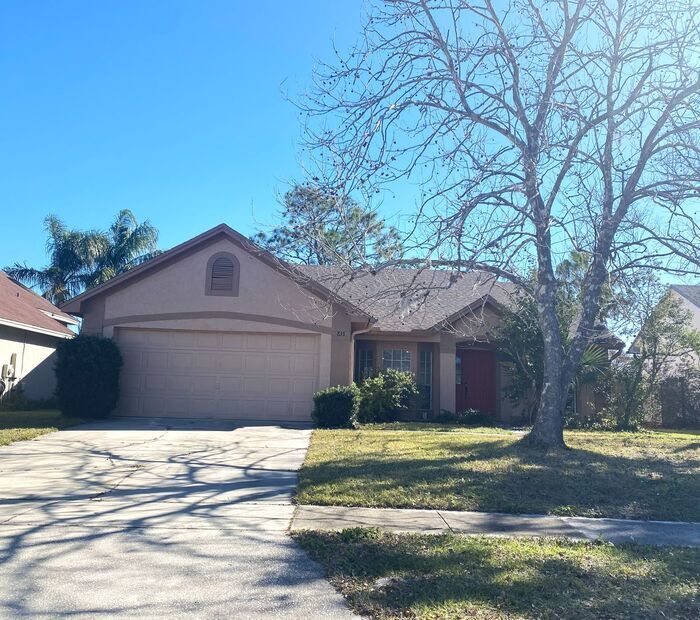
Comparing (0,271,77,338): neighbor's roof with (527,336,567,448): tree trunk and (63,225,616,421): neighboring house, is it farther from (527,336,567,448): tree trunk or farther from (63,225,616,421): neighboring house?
(527,336,567,448): tree trunk

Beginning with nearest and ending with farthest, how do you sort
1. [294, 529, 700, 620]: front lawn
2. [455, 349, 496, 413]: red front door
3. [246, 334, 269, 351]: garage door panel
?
1. [294, 529, 700, 620]: front lawn
2. [246, 334, 269, 351]: garage door panel
3. [455, 349, 496, 413]: red front door

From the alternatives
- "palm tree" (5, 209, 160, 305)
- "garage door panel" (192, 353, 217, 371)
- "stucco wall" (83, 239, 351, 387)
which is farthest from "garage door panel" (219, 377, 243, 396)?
"palm tree" (5, 209, 160, 305)

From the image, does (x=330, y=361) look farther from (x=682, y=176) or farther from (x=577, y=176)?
(x=682, y=176)

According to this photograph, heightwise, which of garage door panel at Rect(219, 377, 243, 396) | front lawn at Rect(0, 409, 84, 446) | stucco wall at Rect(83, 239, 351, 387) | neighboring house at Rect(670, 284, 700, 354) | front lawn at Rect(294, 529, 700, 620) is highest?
neighboring house at Rect(670, 284, 700, 354)

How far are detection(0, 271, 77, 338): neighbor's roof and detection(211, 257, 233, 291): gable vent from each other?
5868 millimetres

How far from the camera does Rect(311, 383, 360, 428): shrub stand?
48.7ft

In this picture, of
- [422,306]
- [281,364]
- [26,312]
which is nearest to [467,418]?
[422,306]

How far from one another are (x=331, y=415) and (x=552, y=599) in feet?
34.7

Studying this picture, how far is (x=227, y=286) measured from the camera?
1616 cm

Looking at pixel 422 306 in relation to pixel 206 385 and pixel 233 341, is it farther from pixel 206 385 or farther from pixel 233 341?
pixel 206 385

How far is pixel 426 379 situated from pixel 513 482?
1069cm

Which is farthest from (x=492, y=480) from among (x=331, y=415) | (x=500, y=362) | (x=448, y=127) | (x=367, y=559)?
(x=500, y=362)

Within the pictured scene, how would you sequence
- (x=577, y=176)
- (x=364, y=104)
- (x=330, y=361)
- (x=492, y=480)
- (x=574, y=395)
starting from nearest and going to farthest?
(x=492, y=480) → (x=364, y=104) → (x=577, y=176) → (x=330, y=361) → (x=574, y=395)

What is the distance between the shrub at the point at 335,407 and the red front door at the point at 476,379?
5426mm
